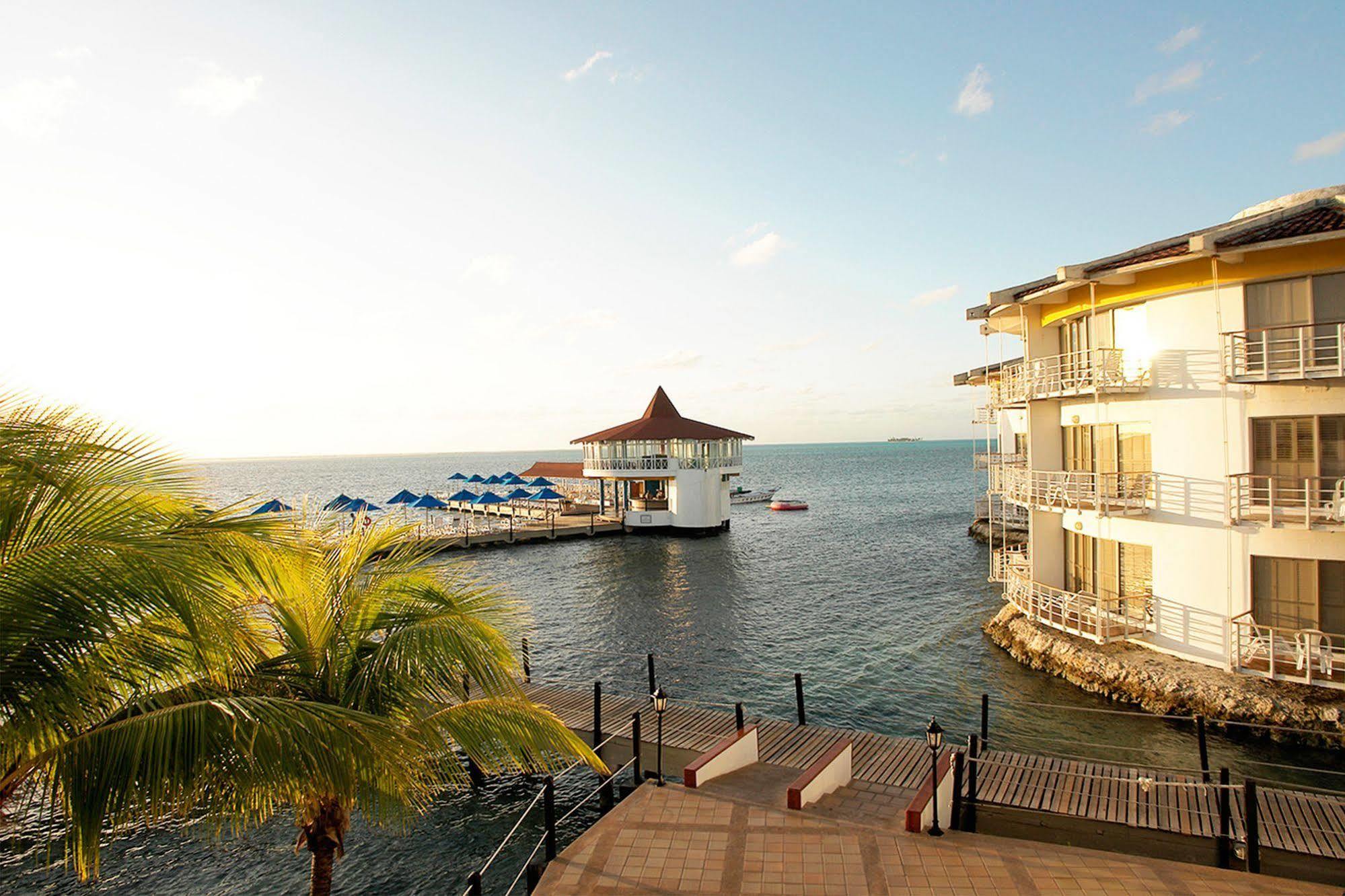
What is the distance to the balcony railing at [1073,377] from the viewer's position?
16.8m

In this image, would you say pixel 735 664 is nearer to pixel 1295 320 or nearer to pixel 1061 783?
pixel 1061 783

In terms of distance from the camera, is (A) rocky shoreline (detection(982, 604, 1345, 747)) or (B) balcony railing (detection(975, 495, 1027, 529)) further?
(B) balcony railing (detection(975, 495, 1027, 529))

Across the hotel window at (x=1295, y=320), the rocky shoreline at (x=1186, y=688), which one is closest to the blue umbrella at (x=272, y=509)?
the rocky shoreline at (x=1186, y=688)

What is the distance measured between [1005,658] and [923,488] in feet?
288

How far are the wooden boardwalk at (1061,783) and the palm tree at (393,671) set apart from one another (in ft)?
21.5

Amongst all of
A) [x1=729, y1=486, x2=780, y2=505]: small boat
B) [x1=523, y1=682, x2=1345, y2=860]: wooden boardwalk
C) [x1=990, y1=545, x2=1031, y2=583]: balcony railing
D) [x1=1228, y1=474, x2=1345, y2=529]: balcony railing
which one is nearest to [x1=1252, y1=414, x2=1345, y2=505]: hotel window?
[x1=1228, y1=474, x2=1345, y2=529]: balcony railing

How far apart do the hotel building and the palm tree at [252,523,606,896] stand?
1455 cm

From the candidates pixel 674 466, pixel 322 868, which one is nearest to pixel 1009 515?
pixel 674 466

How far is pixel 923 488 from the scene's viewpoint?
342ft

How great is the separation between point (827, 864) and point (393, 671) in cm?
535

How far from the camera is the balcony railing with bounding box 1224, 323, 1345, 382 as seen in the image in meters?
13.8

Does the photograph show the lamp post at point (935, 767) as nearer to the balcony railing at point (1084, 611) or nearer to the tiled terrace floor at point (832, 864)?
the tiled terrace floor at point (832, 864)

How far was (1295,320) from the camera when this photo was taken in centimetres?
1466

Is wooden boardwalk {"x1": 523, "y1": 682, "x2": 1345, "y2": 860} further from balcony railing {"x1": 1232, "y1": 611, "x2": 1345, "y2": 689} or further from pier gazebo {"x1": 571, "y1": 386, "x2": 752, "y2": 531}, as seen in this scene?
pier gazebo {"x1": 571, "y1": 386, "x2": 752, "y2": 531}
